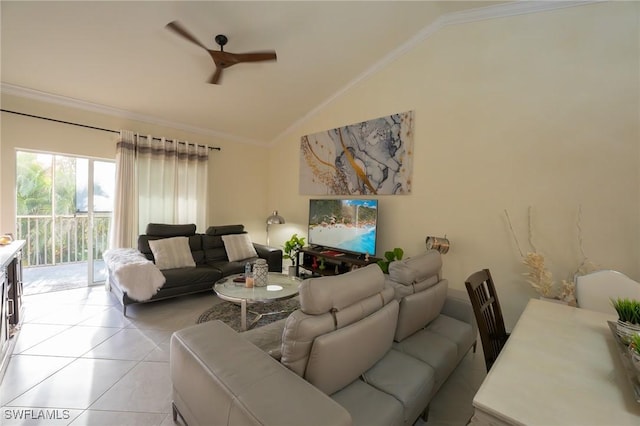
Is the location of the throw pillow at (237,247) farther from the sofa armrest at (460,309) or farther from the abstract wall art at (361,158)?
the sofa armrest at (460,309)

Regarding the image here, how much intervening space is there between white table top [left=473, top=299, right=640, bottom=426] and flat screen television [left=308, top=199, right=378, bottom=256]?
2.32 m

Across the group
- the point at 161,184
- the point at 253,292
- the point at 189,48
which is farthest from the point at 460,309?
the point at 161,184

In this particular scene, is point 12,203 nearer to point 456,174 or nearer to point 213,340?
point 213,340

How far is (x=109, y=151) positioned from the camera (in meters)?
3.86

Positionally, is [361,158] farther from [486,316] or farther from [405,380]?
[405,380]

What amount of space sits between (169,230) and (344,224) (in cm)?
264

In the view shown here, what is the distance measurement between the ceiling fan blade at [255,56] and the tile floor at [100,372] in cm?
281

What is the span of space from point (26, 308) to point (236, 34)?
3.91 meters

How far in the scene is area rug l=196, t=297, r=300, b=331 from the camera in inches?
114

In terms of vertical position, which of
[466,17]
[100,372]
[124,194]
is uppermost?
[466,17]

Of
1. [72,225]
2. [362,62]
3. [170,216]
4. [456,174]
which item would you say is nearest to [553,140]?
[456,174]

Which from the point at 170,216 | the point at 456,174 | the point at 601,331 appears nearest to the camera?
the point at 601,331

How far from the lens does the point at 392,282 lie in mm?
1839

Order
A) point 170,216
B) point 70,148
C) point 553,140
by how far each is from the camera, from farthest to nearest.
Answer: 1. point 170,216
2. point 70,148
3. point 553,140
